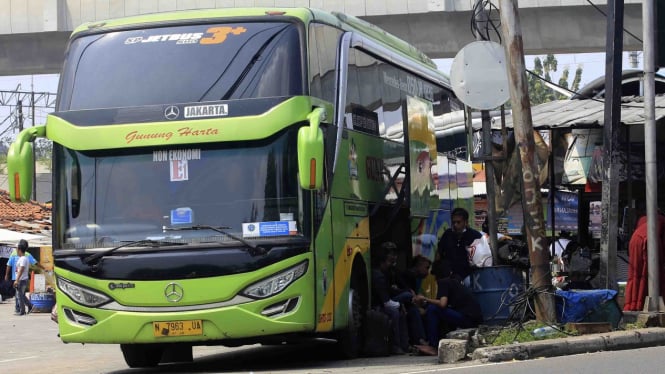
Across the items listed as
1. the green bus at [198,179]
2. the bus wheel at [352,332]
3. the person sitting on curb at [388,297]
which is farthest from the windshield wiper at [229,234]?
the person sitting on curb at [388,297]

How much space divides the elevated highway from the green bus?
15.3 metres

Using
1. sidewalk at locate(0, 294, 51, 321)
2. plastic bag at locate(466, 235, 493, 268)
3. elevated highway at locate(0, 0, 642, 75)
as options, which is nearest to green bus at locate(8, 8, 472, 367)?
plastic bag at locate(466, 235, 493, 268)

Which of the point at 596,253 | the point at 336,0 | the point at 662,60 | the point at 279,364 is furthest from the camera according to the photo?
the point at 336,0

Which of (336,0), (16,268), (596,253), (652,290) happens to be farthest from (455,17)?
(652,290)

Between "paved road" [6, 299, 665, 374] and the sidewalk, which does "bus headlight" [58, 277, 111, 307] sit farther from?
the sidewalk

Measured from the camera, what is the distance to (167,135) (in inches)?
481

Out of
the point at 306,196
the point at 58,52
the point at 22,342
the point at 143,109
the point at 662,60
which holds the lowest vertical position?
the point at 22,342

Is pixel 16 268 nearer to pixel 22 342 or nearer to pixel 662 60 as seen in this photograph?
pixel 22 342

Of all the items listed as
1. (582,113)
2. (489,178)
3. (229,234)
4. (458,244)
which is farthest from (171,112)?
(582,113)

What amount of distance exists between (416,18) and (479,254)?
13.9 meters

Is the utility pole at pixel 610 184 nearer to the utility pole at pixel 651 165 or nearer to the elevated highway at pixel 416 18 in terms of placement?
the utility pole at pixel 651 165

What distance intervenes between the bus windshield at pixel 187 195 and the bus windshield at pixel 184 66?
0.57 m

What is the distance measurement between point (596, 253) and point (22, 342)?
10732 mm

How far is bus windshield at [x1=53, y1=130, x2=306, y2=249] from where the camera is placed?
476 inches
